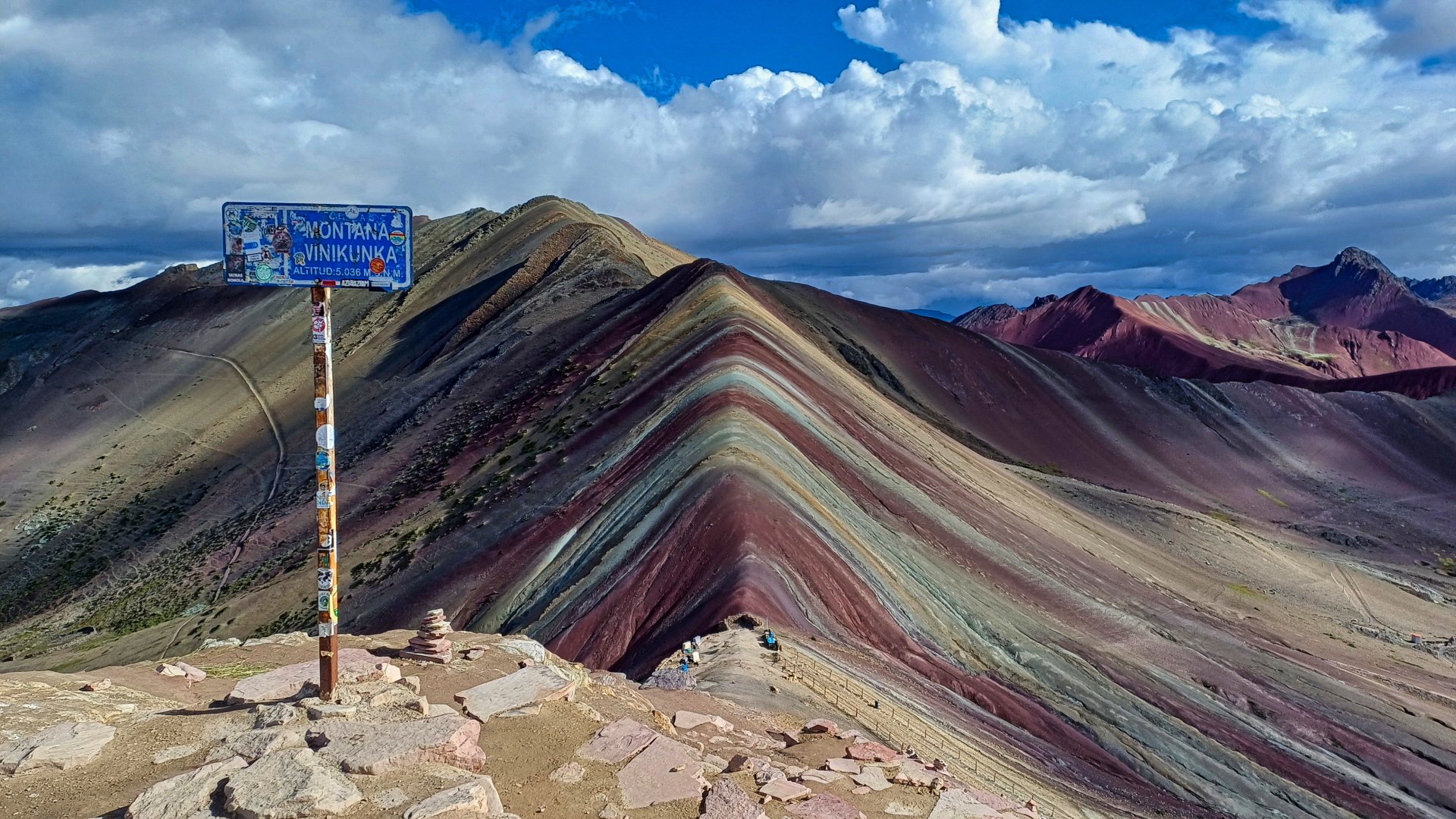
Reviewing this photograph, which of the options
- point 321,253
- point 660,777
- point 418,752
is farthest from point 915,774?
point 321,253

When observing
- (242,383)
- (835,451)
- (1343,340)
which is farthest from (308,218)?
(1343,340)

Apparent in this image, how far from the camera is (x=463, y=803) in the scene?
7.47 metres

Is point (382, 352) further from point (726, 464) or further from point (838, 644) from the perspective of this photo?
point (838, 644)

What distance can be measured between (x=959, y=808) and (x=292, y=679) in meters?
7.31

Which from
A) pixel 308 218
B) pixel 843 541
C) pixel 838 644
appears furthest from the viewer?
pixel 843 541

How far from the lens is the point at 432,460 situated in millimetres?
44875

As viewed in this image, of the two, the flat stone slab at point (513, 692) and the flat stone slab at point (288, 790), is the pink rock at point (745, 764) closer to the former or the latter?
the flat stone slab at point (513, 692)

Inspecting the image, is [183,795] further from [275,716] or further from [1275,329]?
[1275,329]

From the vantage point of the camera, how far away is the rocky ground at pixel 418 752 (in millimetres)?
7691

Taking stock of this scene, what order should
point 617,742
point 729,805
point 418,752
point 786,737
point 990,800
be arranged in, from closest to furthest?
1. point 418,752
2. point 729,805
3. point 617,742
4. point 990,800
5. point 786,737

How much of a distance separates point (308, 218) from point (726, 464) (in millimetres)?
16495

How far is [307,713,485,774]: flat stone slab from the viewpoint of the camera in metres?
8.02

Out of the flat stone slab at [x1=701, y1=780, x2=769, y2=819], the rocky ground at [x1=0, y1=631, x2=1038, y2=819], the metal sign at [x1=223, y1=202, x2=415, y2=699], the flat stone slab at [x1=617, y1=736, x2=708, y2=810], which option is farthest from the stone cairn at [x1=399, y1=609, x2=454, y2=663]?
the flat stone slab at [x1=701, y1=780, x2=769, y2=819]

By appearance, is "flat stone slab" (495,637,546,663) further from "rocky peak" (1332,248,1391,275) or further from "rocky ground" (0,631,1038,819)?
"rocky peak" (1332,248,1391,275)
